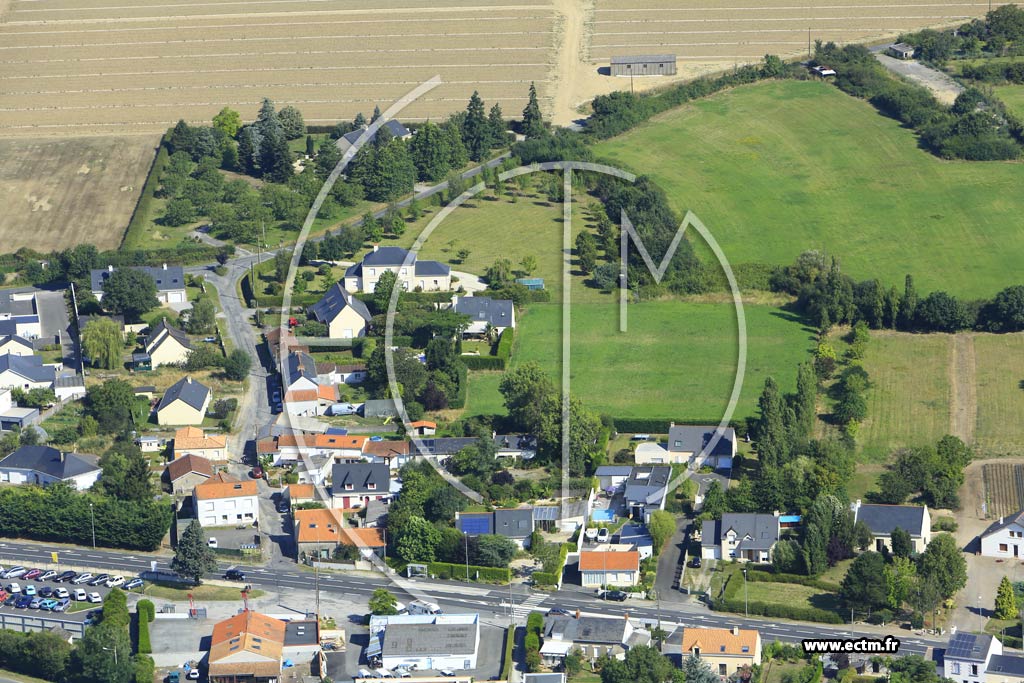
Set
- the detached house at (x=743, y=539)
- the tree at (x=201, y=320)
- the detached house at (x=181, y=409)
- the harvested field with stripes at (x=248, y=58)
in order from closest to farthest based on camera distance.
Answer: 1. the detached house at (x=743, y=539)
2. the detached house at (x=181, y=409)
3. the tree at (x=201, y=320)
4. the harvested field with stripes at (x=248, y=58)

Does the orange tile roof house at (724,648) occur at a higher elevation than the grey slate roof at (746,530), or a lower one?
lower

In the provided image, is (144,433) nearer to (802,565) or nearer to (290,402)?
(290,402)

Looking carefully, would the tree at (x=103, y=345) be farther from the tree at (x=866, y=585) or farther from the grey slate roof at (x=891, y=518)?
the tree at (x=866, y=585)

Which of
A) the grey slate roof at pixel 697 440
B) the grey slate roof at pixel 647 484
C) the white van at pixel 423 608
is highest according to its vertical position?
the grey slate roof at pixel 697 440

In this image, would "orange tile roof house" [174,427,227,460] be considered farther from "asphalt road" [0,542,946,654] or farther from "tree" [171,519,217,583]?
"tree" [171,519,217,583]

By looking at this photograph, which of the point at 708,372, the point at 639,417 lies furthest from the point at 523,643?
the point at 708,372

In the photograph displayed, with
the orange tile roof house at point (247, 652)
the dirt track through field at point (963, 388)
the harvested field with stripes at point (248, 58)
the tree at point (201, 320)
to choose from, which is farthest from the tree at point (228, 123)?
the orange tile roof house at point (247, 652)

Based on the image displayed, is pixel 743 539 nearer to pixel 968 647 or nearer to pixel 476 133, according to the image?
pixel 968 647
